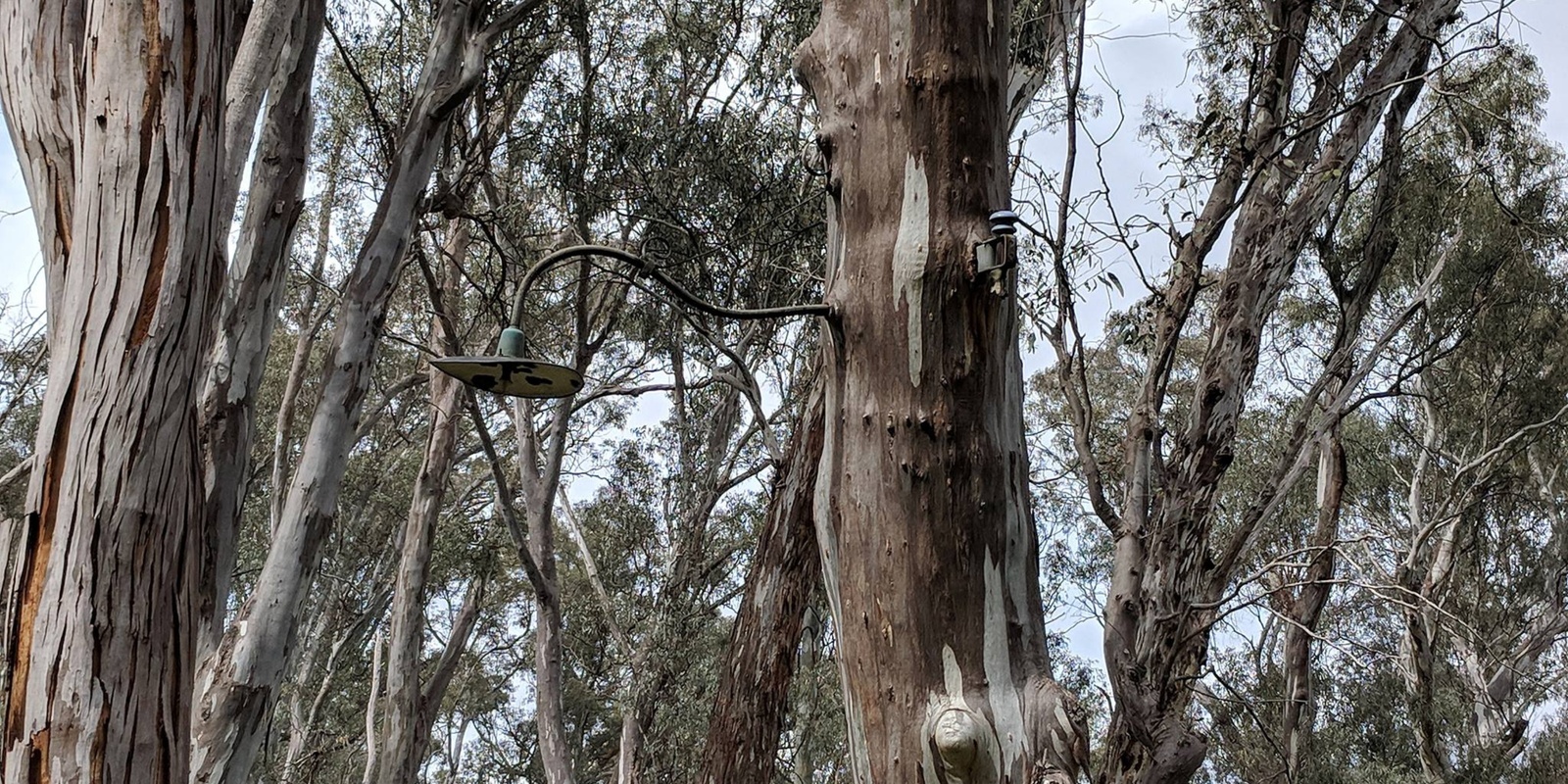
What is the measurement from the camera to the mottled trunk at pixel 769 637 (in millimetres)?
4945

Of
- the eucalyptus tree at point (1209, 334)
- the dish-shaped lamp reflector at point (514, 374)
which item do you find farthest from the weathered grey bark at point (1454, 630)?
the dish-shaped lamp reflector at point (514, 374)

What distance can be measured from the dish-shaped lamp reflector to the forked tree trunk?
0.39 meters

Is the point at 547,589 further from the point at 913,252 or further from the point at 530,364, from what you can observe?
the point at 913,252

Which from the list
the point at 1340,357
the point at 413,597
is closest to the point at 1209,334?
the point at 1340,357

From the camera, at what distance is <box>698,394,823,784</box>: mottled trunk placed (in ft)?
16.2

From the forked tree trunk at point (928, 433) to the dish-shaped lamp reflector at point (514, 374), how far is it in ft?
Result: 1.29

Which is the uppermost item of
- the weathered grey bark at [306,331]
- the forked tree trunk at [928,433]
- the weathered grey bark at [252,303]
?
the weathered grey bark at [306,331]

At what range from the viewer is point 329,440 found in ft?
15.0

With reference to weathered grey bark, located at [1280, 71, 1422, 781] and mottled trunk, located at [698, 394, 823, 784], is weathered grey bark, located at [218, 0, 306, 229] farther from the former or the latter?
weathered grey bark, located at [1280, 71, 1422, 781]

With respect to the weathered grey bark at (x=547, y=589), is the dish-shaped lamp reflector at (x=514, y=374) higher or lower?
lower

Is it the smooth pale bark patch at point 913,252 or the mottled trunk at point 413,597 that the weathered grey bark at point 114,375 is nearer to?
the smooth pale bark patch at point 913,252

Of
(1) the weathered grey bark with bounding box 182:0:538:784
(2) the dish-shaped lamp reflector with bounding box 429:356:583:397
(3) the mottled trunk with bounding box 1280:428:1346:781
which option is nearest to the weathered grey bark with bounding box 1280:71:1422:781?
(3) the mottled trunk with bounding box 1280:428:1346:781

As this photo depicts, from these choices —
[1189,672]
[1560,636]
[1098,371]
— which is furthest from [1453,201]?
[1189,672]

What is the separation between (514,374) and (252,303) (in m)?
2.71
